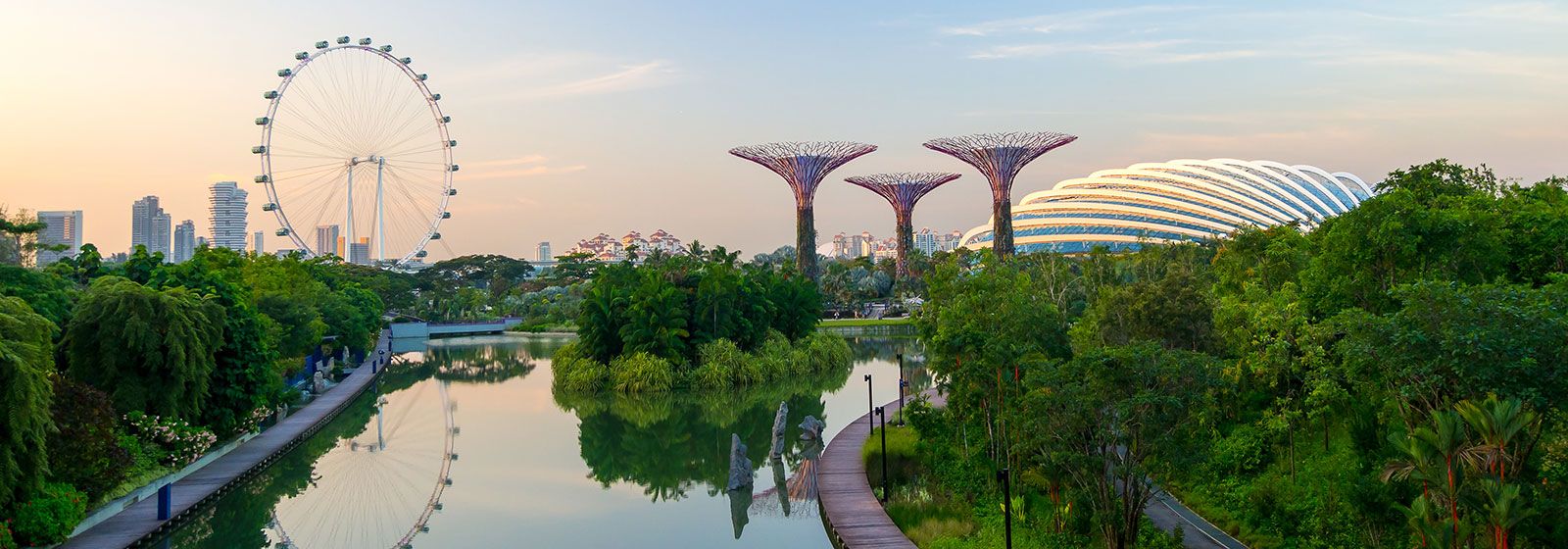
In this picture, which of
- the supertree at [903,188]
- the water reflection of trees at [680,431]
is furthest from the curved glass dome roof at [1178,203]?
the water reflection of trees at [680,431]

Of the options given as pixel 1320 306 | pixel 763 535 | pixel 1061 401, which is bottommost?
pixel 763 535

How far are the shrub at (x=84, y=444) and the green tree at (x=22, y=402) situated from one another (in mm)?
1074

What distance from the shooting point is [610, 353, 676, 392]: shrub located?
38.6 meters

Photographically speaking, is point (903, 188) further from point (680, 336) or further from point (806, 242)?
point (680, 336)

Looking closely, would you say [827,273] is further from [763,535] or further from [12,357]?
[12,357]

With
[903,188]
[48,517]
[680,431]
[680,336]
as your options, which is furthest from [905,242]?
[48,517]

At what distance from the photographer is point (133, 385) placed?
22.9 meters

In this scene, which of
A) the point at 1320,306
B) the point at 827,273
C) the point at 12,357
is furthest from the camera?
the point at 827,273

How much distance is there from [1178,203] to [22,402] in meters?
90.2

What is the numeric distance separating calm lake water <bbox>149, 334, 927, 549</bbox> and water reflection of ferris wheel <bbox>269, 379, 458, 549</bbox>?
56mm

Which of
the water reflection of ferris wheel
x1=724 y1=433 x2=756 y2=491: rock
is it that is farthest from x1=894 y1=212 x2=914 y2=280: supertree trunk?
x1=724 y1=433 x2=756 y2=491: rock

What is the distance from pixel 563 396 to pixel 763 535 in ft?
67.3

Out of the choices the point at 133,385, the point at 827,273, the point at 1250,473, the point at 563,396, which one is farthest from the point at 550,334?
the point at 1250,473

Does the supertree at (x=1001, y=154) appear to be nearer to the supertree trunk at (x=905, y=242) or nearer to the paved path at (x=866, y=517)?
the supertree trunk at (x=905, y=242)
